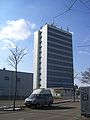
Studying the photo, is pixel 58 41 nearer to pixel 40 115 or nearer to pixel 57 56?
pixel 57 56

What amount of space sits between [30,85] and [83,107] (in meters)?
56.6

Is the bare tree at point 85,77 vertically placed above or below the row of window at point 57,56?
below

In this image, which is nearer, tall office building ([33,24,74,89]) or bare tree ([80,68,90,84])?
bare tree ([80,68,90,84])

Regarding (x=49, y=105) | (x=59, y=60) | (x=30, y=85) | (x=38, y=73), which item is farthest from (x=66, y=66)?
(x=49, y=105)

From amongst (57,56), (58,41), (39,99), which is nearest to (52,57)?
(57,56)

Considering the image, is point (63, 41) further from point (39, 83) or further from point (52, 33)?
point (39, 83)

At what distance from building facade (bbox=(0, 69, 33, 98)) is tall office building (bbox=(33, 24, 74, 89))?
3162 inches

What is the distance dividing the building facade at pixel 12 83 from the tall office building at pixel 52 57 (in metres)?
80.3

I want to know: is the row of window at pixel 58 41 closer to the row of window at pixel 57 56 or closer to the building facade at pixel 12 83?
the row of window at pixel 57 56

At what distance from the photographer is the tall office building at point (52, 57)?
158 meters

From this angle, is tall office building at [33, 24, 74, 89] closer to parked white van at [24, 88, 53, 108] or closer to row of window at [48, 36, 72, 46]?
row of window at [48, 36, 72, 46]

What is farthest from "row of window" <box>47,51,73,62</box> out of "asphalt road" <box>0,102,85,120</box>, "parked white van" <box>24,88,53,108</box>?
"asphalt road" <box>0,102,85,120</box>

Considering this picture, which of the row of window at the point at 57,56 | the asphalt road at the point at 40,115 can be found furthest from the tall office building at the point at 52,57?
the asphalt road at the point at 40,115

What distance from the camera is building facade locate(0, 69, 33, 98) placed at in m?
70.2
